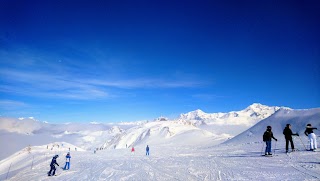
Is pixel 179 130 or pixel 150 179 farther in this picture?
pixel 179 130

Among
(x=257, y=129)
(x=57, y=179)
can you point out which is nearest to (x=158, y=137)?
(x=257, y=129)

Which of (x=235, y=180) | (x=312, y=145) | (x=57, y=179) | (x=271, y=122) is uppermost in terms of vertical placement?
(x=271, y=122)

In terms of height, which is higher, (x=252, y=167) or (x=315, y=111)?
(x=315, y=111)

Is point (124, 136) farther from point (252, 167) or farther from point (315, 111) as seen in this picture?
point (252, 167)

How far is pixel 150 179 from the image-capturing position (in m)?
16.2

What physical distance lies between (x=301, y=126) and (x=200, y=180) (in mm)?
34506

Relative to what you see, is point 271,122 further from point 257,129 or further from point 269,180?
point 269,180

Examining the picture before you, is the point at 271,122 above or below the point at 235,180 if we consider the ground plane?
above

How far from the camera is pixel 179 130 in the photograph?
131625mm

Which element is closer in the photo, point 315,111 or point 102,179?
point 102,179

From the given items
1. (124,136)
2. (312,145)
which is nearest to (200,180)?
(312,145)

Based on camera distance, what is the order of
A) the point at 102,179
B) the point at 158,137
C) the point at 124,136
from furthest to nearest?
the point at 124,136 < the point at 158,137 < the point at 102,179

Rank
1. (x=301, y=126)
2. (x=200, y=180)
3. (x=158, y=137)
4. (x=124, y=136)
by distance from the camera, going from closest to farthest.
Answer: (x=200, y=180)
(x=301, y=126)
(x=158, y=137)
(x=124, y=136)

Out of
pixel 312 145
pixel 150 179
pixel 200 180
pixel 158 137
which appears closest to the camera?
pixel 200 180
